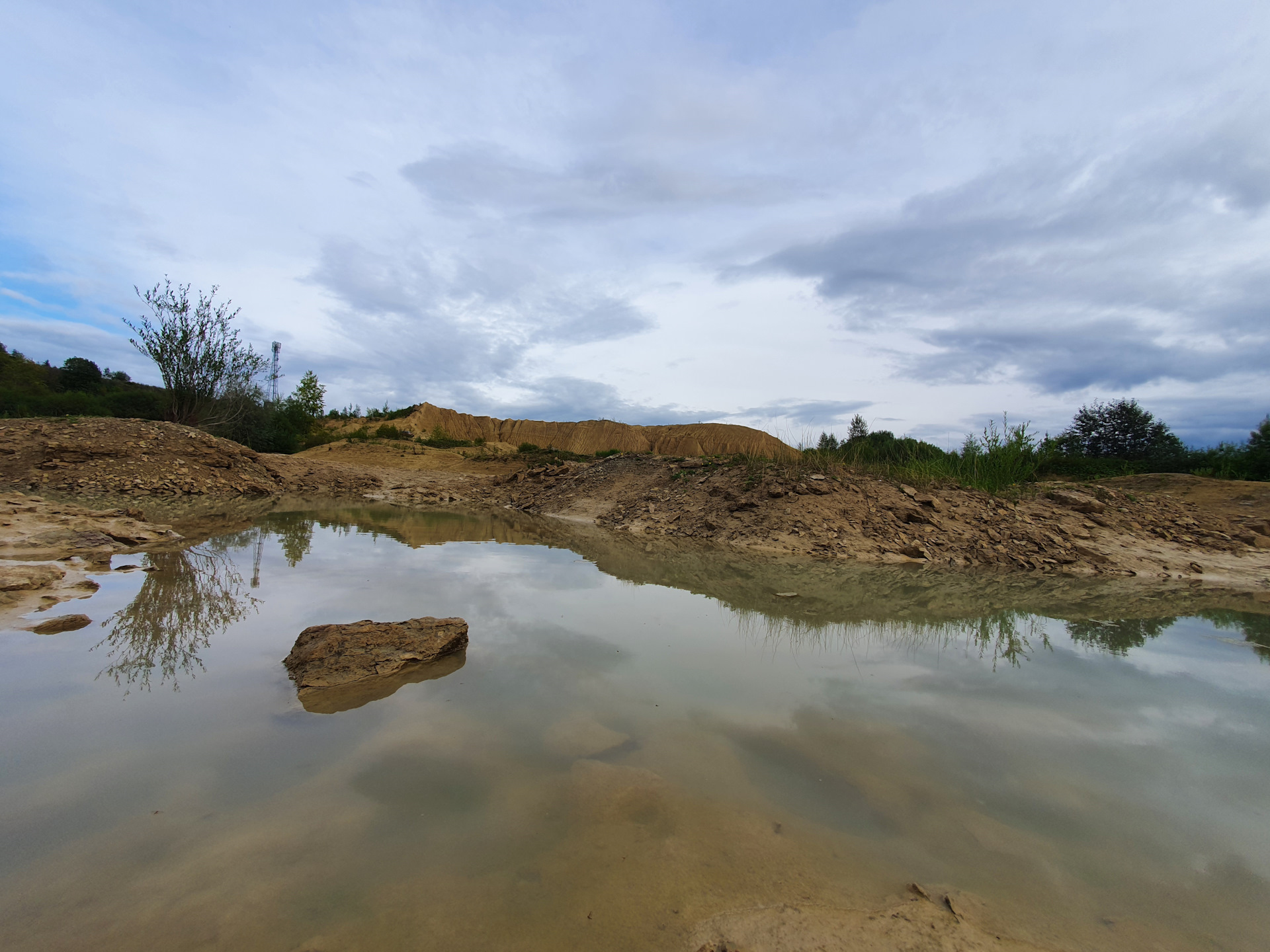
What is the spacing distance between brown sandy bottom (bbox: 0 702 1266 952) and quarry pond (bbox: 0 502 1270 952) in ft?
0.03

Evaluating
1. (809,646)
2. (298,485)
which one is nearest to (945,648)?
(809,646)

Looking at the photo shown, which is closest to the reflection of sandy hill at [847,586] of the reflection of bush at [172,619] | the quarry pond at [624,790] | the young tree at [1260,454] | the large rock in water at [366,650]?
the quarry pond at [624,790]

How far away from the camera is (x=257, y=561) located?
6.73m

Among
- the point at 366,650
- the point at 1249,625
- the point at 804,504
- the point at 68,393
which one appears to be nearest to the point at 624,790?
the point at 366,650

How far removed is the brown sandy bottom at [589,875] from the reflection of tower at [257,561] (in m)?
3.99

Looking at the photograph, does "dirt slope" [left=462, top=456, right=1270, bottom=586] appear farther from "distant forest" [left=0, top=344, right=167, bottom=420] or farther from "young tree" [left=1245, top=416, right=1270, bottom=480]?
"distant forest" [left=0, top=344, right=167, bottom=420]

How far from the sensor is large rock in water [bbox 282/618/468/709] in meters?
3.34

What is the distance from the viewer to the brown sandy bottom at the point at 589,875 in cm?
157

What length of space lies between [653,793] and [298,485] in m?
19.8

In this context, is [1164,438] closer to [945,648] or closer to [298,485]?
[945,648]

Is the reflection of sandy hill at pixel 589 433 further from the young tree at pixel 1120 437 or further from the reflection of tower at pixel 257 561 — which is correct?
the reflection of tower at pixel 257 561

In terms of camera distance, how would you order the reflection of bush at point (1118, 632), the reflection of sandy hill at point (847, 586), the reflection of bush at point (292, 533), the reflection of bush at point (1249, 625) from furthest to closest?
1. the reflection of bush at point (292, 533)
2. the reflection of sandy hill at point (847, 586)
3. the reflection of bush at point (1249, 625)
4. the reflection of bush at point (1118, 632)

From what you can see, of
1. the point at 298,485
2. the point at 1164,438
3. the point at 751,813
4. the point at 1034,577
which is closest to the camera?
the point at 751,813

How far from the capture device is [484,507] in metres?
17.3
